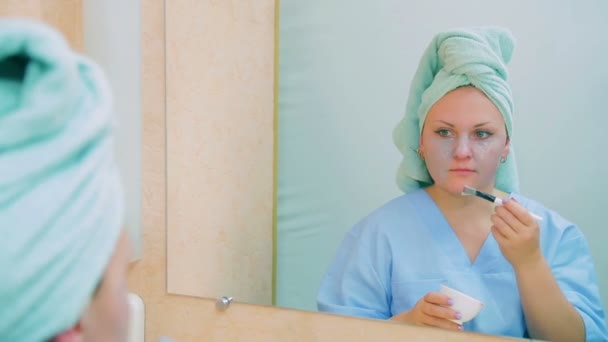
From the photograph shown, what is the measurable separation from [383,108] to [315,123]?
151 millimetres

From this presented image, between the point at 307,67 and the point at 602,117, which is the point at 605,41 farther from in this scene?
the point at 307,67

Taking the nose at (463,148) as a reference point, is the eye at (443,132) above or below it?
above

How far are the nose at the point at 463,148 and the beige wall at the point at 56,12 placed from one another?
0.86 metres

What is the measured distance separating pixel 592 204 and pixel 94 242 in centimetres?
85

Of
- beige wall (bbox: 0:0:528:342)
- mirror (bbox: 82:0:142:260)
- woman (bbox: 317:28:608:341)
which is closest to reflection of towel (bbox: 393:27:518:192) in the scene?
woman (bbox: 317:28:608:341)

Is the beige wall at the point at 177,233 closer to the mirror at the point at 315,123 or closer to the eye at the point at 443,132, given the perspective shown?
the mirror at the point at 315,123

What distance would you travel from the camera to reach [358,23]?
104 centimetres

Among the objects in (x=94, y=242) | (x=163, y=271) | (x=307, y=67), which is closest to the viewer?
(x=94, y=242)

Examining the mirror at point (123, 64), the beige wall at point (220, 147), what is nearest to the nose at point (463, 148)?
the beige wall at point (220, 147)

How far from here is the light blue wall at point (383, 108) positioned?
90 centimetres

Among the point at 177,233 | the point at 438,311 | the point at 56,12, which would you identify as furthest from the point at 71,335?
the point at 56,12

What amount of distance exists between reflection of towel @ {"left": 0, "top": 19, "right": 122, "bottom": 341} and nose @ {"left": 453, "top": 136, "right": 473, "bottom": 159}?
2.40 ft

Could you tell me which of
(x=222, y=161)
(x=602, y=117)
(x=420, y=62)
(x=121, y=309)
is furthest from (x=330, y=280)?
(x=121, y=309)

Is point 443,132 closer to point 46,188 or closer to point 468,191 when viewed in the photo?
point 468,191
